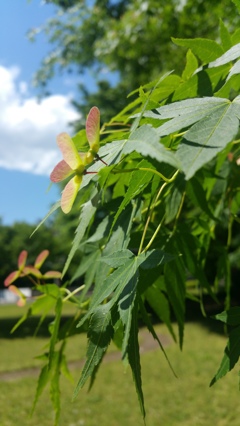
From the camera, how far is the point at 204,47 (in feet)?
2.12

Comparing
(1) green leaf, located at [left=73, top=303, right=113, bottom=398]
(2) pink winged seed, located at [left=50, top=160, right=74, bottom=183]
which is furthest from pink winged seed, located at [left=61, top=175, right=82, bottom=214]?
(1) green leaf, located at [left=73, top=303, right=113, bottom=398]

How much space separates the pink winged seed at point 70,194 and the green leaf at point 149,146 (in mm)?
69

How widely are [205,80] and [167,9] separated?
4503 mm

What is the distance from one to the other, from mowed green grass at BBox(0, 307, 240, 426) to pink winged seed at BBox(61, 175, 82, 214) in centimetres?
415

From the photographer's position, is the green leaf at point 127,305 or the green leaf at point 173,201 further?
the green leaf at point 173,201

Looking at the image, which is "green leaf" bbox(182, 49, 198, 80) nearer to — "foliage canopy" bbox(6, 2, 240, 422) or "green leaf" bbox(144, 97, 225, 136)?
"foliage canopy" bbox(6, 2, 240, 422)

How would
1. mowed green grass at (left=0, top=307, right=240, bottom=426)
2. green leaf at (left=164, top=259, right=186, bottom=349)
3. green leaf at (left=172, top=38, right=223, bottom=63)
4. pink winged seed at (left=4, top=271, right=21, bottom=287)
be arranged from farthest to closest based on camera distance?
mowed green grass at (left=0, top=307, right=240, bottom=426) → pink winged seed at (left=4, top=271, right=21, bottom=287) → green leaf at (left=164, top=259, right=186, bottom=349) → green leaf at (left=172, top=38, right=223, bottom=63)

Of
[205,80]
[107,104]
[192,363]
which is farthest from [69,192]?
[107,104]

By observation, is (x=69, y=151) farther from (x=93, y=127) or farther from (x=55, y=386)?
(x=55, y=386)

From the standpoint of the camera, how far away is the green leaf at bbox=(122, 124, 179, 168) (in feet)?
1.17

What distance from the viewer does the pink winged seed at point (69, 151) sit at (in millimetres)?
456

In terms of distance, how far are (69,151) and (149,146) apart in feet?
0.35

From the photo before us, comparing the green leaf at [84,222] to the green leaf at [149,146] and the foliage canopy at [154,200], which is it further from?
the green leaf at [149,146]

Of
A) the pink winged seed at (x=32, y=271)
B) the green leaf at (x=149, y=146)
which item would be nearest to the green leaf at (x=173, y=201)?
the pink winged seed at (x=32, y=271)
